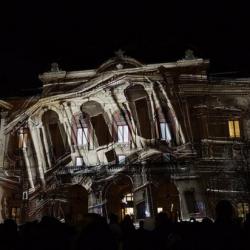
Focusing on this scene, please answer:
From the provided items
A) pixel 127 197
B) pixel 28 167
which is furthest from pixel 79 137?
pixel 127 197

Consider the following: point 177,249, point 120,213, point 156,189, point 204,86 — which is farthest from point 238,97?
point 177,249

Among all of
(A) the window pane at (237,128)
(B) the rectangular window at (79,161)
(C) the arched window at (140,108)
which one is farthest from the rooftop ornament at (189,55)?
(B) the rectangular window at (79,161)

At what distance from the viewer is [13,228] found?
470 centimetres

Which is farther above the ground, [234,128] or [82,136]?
[82,136]

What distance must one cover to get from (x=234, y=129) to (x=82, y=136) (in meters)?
8.35

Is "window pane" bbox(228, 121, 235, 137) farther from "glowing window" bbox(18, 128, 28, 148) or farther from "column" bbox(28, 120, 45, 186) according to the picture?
"glowing window" bbox(18, 128, 28, 148)

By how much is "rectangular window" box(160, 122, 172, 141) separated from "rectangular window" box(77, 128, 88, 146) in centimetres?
428

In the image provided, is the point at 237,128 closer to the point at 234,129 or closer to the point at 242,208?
the point at 234,129

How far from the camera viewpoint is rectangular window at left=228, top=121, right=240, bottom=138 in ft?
68.6

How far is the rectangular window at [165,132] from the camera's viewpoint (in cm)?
2111


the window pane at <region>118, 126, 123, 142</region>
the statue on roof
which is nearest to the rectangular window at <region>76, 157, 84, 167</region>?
the window pane at <region>118, 126, 123, 142</region>

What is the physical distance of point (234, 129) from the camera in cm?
2100

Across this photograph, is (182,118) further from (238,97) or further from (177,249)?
(177,249)

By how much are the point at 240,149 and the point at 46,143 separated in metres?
10.7
